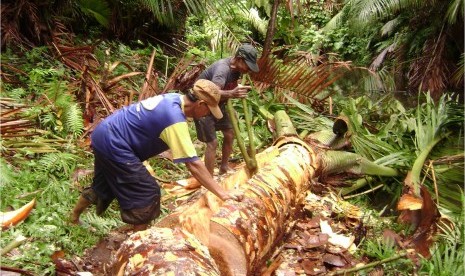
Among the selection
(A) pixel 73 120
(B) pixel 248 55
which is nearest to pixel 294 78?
(B) pixel 248 55

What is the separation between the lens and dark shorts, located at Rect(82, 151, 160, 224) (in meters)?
3.39

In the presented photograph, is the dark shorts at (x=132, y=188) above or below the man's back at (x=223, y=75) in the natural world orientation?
below

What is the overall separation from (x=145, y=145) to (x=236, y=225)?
36.3 inches

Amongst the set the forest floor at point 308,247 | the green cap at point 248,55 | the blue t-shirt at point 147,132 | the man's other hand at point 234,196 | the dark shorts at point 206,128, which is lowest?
the forest floor at point 308,247

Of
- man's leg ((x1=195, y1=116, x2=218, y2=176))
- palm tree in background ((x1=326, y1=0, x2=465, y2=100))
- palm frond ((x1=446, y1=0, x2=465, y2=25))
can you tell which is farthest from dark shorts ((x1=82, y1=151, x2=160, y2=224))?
palm frond ((x1=446, y1=0, x2=465, y2=25))

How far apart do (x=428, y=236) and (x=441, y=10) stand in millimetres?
9618

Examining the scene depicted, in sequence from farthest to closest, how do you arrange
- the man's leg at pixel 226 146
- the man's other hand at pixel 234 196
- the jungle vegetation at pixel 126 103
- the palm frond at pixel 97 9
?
the palm frond at pixel 97 9, the man's leg at pixel 226 146, the jungle vegetation at pixel 126 103, the man's other hand at pixel 234 196

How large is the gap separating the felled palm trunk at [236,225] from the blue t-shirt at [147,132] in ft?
1.47

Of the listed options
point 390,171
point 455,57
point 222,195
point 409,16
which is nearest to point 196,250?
point 222,195

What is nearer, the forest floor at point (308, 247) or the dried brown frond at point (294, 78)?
the forest floor at point (308, 247)

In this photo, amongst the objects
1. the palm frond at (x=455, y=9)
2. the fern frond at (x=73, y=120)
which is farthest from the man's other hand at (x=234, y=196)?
the palm frond at (x=455, y=9)

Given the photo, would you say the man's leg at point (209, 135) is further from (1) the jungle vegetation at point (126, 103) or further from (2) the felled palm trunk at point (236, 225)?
(2) the felled palm trunk at point (236, 225)

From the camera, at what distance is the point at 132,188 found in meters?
3.44

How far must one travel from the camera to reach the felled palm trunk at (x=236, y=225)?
2.41 metres
